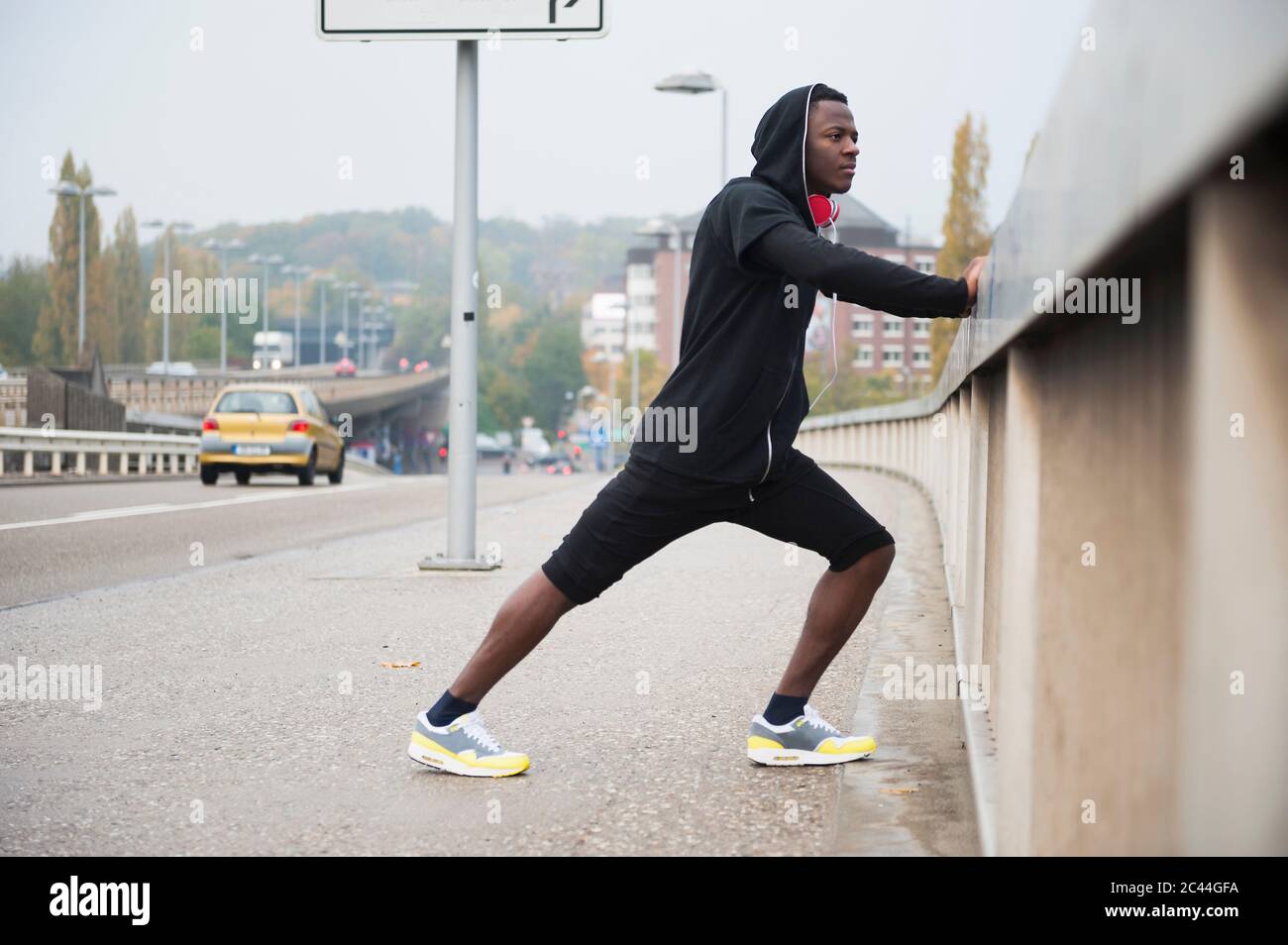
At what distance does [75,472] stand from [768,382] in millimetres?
Answer: 25757

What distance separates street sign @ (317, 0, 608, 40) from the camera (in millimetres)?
9617

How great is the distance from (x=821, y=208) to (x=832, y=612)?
3.62ft

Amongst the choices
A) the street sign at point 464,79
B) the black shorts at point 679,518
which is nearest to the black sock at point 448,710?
the black shorts at point 679,518

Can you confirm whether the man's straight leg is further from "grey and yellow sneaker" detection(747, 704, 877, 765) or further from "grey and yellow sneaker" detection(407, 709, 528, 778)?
"grey and yellow sneaker" detection(407, 709, 528, 778)

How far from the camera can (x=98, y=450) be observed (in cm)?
2902

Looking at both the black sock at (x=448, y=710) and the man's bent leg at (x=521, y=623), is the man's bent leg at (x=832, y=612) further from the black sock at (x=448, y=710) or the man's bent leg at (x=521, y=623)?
the black sock at (x=448, y=710)

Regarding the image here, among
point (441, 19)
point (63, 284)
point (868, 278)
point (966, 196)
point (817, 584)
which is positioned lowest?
point (817, 584)

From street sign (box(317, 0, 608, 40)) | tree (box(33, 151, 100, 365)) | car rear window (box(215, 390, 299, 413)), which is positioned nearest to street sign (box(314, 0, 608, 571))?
street sign (box(317, 0, 608, 40))

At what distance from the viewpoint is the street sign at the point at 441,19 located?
9.62m

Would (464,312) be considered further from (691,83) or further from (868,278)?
(691,83)

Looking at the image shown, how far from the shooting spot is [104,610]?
27.0 feet

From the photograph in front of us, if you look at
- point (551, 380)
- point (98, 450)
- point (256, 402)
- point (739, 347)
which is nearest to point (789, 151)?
point (739, 347)
